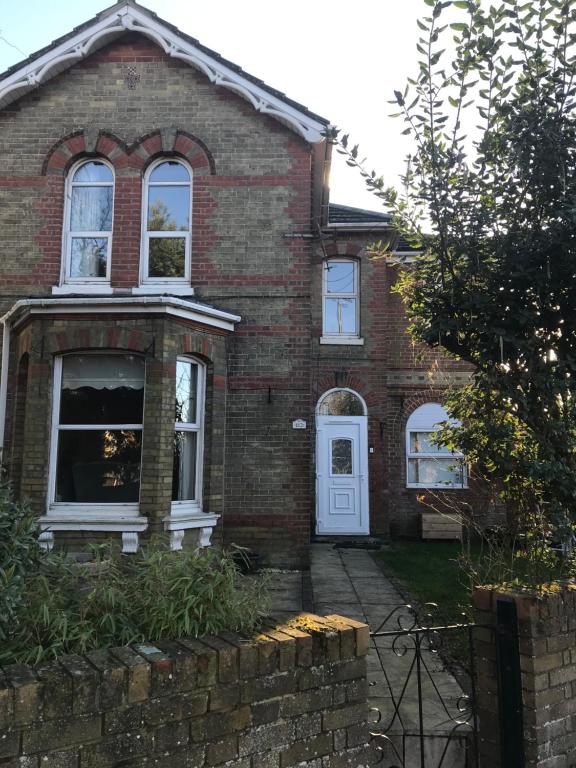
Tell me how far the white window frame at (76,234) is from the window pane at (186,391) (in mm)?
1826

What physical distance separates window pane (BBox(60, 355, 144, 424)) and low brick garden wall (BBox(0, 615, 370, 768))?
5.56m

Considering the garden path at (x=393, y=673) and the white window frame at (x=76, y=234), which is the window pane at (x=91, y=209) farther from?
the garden path at (x=393, y=673)

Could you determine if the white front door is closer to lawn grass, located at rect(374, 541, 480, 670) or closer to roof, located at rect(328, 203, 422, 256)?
lawn grass, located at rect(374, 541, 480, 670)

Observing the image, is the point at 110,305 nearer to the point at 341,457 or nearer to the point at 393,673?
the point at 393,673

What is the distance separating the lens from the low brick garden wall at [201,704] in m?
2.07

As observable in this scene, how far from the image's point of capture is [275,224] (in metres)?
8.93

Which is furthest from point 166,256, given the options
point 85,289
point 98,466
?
point 98,466

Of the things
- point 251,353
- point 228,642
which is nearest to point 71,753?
point 228,642

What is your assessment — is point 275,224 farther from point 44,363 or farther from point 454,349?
point 454,349

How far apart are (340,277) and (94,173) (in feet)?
→ 19.9

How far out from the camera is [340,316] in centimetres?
1334

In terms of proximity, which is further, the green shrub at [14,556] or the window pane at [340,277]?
the window pane at [340,277]

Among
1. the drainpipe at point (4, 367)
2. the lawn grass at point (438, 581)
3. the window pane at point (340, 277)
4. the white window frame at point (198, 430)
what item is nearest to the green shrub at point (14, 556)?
the lawn grass at point (438, 581)

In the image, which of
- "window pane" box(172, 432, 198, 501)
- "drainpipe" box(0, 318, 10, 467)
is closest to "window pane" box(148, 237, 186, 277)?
"drainpipe" box(0, 318, 10, 467)
